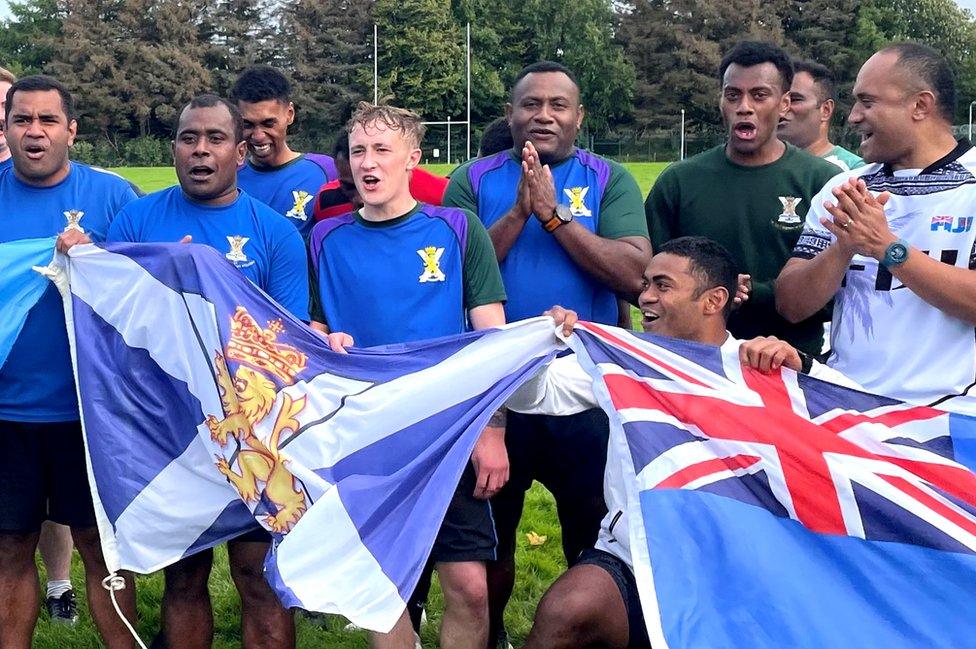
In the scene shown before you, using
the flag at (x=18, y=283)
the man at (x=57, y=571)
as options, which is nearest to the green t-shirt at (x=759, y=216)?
the flag at (x=18, y=283)

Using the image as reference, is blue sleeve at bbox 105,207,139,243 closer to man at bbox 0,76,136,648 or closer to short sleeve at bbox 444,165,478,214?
man at bbox 0,76,136,648

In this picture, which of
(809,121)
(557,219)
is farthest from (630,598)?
(809,121)

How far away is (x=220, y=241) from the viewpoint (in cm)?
483

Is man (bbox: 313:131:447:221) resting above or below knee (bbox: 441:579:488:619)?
above

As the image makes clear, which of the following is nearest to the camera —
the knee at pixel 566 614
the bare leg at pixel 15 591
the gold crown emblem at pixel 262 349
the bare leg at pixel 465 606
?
the knee at pixel 566 614

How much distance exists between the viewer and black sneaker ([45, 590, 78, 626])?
5.90 meters

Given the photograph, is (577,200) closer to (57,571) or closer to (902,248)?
(902,248)

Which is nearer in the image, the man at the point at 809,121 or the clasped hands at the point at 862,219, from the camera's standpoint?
the clasped hands at the point at 862,219

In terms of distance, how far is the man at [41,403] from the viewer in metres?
4.86

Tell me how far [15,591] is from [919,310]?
4215 millimetres

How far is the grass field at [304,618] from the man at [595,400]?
1.69 m

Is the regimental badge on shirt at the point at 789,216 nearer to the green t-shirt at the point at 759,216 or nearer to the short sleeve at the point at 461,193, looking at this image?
the green t-shirt at the point at 759,216

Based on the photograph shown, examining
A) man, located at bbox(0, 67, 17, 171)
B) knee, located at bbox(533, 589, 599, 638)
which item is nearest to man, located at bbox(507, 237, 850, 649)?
knee, located at bbox(533, 589, 599, 638)

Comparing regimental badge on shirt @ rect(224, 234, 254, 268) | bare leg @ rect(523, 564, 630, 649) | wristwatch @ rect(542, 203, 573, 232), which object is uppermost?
wristwatch @ rect(542, 203, 573, 232)
